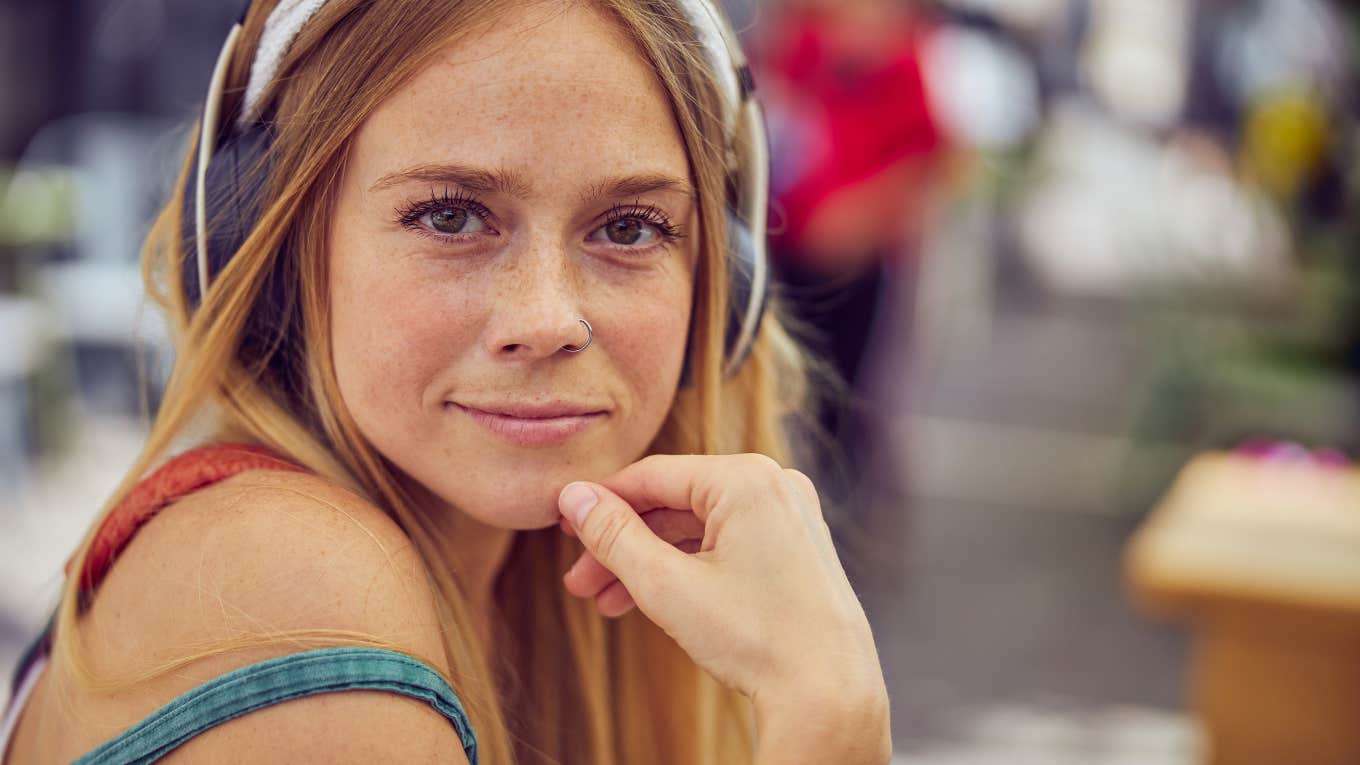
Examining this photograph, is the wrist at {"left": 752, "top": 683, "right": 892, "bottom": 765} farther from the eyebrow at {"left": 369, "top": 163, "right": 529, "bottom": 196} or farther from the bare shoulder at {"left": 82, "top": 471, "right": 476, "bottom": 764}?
the eyebrow at {"left": 369, "top": 163, "right": 529, "bottom": 196}

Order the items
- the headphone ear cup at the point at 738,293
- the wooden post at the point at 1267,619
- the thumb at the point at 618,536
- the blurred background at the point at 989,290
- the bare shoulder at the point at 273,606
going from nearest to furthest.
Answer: the bare shoulder at the point at 273,606 → the thumb at the point at 618,536 → the headphone ear cup at the point at 738,293 → the wooden post at the point at 1267,619 → the blurred background at the point at 989,290

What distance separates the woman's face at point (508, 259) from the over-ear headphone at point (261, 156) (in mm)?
101

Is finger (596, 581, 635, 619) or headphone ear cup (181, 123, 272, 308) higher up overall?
headphone ear cup (181, 123, 272, 308)

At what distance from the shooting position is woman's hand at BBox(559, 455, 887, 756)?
0.94m

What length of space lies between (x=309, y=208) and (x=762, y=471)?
1.40 feet

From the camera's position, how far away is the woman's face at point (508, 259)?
0.99 m

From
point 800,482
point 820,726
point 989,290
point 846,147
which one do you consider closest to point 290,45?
point 800,482

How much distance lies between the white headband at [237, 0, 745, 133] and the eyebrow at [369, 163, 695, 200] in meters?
0.15

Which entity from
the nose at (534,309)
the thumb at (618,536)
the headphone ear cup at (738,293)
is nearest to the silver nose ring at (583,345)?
the nose at (534,309)

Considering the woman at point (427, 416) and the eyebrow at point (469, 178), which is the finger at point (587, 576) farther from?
the eyebrow at point (469, 178)

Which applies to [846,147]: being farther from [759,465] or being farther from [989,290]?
[989,290]

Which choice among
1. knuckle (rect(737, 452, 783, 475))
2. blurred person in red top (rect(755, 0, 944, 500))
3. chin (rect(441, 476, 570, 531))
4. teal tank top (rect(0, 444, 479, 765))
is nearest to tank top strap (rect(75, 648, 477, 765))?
teal tank top (rect(0, 444, 479, 765))

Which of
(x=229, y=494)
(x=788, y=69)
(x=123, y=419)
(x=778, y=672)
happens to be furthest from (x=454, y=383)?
(x=123, y=419)

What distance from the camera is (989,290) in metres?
8.41
